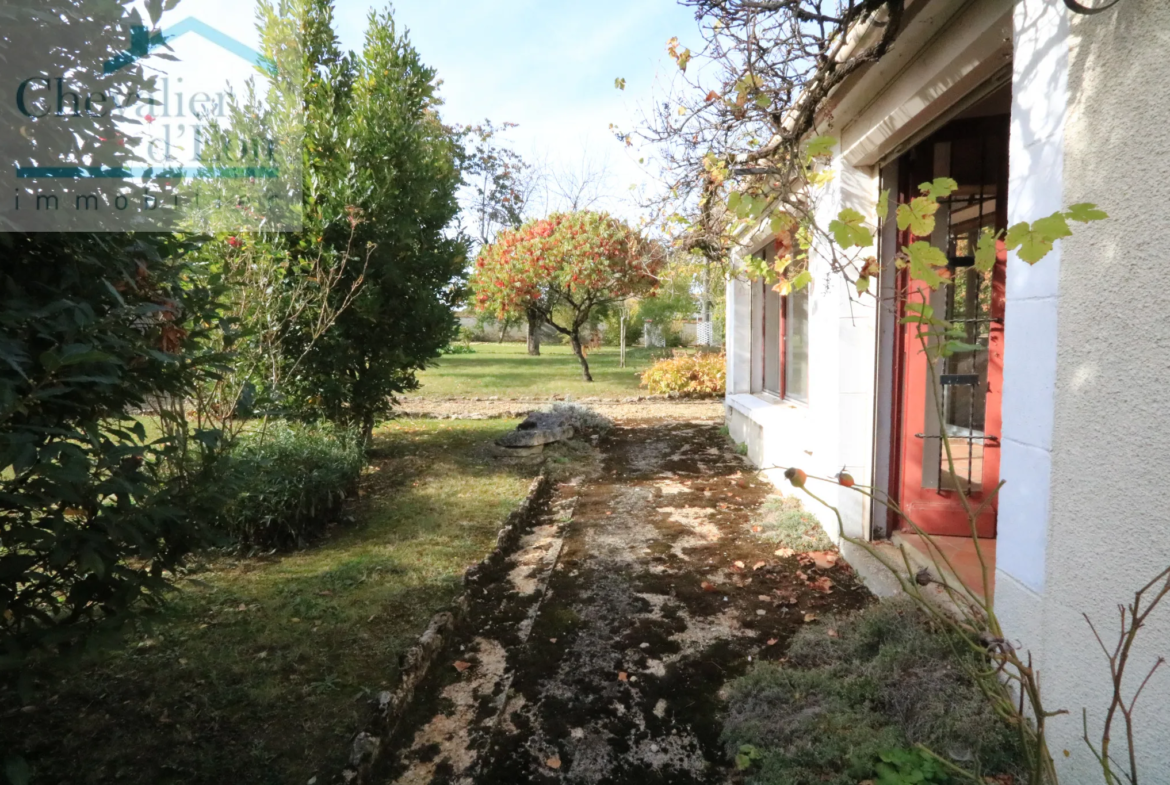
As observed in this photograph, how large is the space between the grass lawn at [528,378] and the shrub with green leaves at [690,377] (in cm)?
82

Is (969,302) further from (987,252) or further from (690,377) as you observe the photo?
(690,377)

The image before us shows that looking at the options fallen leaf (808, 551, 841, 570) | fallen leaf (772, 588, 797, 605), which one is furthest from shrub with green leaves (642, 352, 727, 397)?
fallen leaf (772, 588, 797, 605)

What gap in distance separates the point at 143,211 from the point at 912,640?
373 cm

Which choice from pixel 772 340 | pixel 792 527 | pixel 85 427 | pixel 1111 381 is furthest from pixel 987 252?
pixel 772 340

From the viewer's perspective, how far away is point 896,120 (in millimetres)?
3582

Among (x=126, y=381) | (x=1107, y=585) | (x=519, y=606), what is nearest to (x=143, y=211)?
(x=126, y=381)

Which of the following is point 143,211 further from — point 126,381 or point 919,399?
point 919,399

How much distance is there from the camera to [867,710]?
8.55ft

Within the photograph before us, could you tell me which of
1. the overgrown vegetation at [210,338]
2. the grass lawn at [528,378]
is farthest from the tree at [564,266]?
the overgrown vegetation at [210,338]

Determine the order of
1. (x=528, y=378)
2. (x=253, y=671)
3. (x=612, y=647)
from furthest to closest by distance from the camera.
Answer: (x=528, y=378) < (x=612, y=647) < (x=253, y=671)

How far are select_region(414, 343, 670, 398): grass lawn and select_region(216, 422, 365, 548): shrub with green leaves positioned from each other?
261 inches

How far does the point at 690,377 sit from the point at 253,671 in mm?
12950

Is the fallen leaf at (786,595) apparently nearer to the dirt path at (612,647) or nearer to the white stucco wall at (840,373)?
the dirt path at (612,647)

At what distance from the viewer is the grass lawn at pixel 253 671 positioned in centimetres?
242
